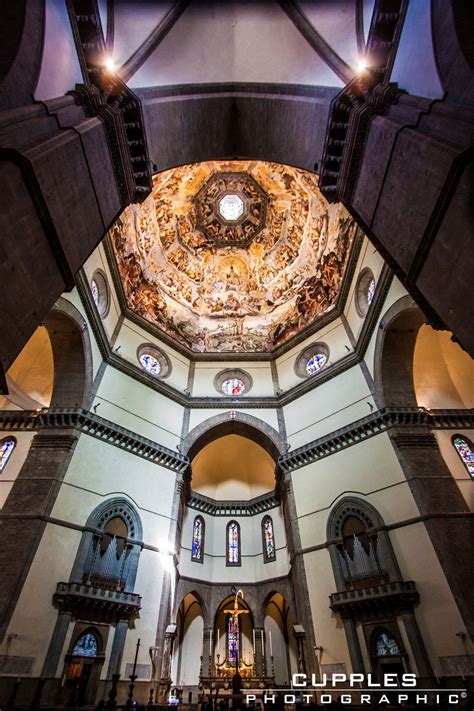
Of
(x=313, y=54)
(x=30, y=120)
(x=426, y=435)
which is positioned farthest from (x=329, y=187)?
(x=426, y=435)

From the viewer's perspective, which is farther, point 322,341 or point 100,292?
point 322,341

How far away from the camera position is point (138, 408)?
1675cm

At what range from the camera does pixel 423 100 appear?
20.7ft

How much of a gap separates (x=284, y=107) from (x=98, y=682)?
18146mm

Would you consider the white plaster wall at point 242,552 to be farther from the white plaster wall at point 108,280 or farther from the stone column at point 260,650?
the white plaster wall at point 108,280

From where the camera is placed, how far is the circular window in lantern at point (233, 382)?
21.0 metres

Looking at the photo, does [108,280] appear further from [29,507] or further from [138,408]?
[29,507]

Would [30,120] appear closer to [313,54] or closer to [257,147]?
[257,147]

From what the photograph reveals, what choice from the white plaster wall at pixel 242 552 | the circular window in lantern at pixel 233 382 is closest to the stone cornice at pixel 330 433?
the circular window in lantern at pixel 233 382

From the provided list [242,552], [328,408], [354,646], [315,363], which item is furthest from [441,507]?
[242,552]

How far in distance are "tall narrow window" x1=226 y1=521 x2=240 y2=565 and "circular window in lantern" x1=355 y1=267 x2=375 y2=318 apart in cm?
1462

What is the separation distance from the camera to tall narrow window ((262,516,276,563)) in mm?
19059

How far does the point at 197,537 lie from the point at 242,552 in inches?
112

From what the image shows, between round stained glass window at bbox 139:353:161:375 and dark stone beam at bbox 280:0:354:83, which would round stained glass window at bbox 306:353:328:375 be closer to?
round stained glass window at bbox 139:353:161:375
